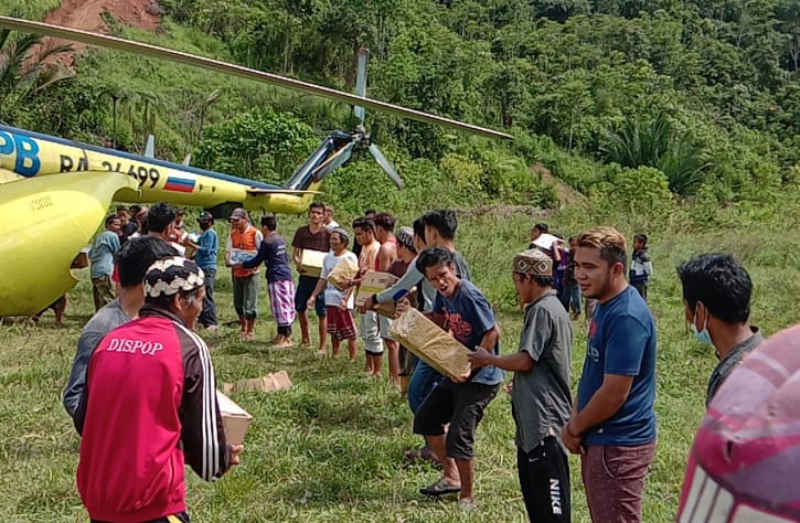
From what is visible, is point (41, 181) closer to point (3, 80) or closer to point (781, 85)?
point (3, 80)

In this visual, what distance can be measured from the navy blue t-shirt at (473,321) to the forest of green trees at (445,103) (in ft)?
51.0

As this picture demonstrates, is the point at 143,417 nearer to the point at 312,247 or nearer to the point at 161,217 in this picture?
the point at 161,217

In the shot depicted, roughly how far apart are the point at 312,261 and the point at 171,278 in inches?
221

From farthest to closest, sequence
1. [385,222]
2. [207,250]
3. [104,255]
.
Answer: [207,250] < [104,255] < [385,222]

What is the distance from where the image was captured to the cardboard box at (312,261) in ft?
26.8

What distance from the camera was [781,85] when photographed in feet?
166

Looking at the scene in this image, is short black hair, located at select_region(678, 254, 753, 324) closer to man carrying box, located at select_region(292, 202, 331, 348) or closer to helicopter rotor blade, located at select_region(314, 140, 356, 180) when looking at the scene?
man carrying box, located at select_region(292, 202, 331, 348)

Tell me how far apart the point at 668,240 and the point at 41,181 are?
16966 mm

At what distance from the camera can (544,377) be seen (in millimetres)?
3566

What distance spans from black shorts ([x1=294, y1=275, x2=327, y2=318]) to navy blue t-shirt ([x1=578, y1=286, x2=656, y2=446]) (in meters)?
5.50

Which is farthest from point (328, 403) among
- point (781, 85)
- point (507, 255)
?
point (781, 85)

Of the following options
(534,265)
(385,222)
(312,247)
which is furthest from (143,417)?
(312,247)

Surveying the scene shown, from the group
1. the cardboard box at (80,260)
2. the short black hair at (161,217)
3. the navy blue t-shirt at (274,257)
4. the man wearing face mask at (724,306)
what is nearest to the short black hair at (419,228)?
the short black hair at (161,217)

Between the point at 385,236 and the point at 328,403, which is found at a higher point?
the point at 385,236
